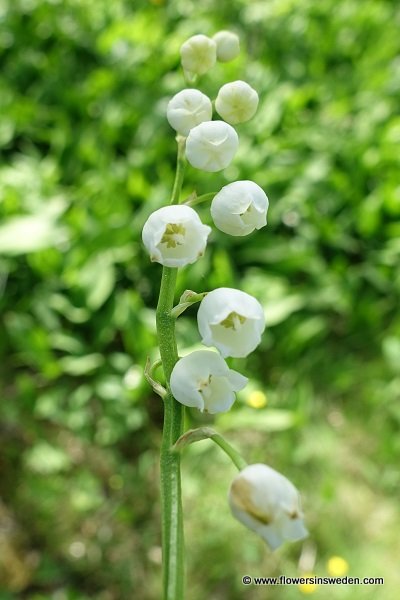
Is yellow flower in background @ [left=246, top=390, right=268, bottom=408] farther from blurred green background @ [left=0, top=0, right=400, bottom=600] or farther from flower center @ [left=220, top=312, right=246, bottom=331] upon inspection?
flower center @ [left=220, top=312, right=246, bottom=331]

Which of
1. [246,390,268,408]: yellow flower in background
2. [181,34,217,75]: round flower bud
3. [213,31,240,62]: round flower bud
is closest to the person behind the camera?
[181,34,217,75]: round flower bud

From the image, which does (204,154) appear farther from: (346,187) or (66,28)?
(66,28)

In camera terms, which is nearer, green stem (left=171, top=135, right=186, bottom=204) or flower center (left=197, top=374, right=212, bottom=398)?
flower center (left=197, top=374, right=212, bottom=398)

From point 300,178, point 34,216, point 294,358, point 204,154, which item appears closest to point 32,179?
point 34,216

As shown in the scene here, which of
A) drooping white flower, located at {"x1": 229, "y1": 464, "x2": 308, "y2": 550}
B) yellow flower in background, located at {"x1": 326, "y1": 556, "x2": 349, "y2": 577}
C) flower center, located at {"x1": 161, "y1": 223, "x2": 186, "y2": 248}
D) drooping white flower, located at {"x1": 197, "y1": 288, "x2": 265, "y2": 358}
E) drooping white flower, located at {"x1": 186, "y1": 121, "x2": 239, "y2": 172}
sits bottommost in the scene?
yellow flower in background, located at {"x1": 326, "y1": 556, "x2": 349, "y2": 577}

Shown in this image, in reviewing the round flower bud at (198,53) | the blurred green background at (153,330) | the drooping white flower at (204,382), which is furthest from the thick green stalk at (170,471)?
the blurred green background at (153,330)

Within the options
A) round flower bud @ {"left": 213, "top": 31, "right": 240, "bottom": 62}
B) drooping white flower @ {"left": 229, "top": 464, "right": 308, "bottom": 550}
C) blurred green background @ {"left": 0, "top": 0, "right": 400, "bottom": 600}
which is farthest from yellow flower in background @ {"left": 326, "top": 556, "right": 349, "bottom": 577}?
round flower bud @ {"left": 213, "top": 31, "right": 240, "bottom": 62}
